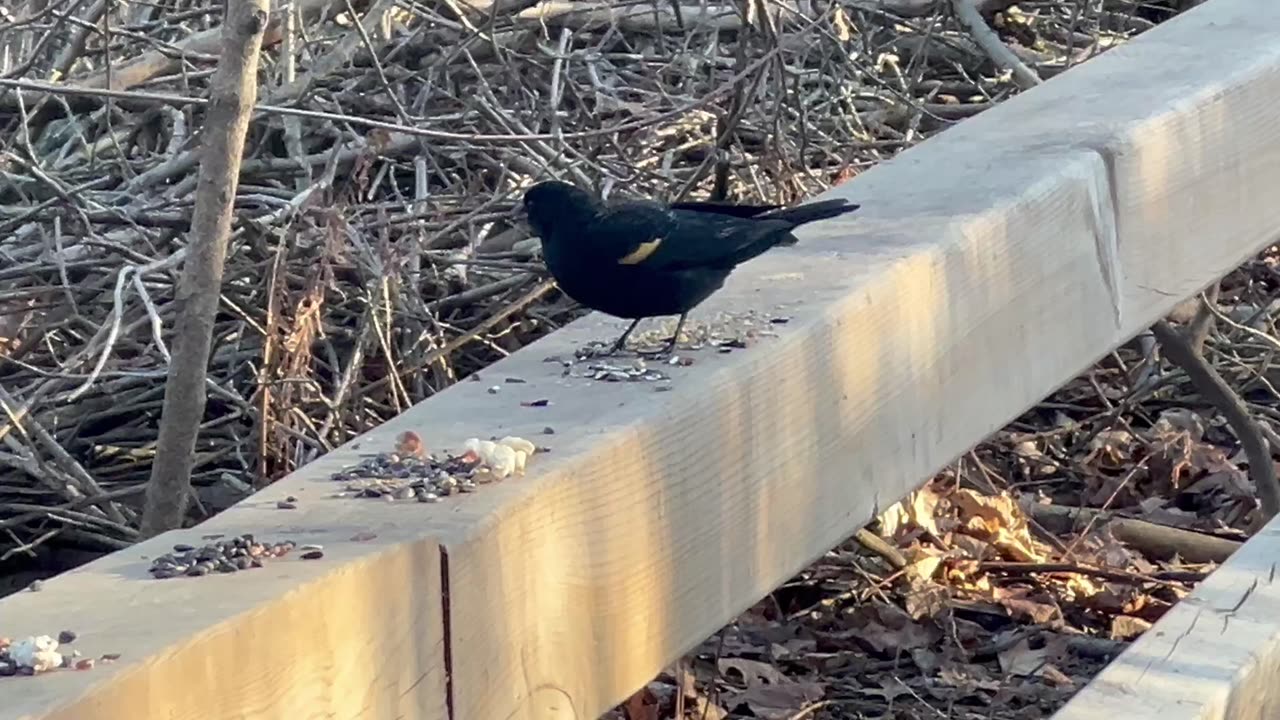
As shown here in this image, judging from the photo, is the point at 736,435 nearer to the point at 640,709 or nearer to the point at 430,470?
the point at 430,470

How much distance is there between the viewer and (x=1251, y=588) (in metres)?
1.57

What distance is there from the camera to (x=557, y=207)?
2293mm

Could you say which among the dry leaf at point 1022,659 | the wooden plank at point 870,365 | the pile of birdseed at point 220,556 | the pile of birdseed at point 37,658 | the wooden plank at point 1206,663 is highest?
the pile of birdseed at point 37,658

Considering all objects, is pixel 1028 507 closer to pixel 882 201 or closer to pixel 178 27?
pixel 882 201

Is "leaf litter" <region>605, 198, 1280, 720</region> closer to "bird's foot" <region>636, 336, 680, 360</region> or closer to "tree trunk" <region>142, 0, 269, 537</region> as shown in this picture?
"tree trunk" <region>142, 0, 269, 537</region>

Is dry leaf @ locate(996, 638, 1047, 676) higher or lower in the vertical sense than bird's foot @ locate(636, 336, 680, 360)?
lower

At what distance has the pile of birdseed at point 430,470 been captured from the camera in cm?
126

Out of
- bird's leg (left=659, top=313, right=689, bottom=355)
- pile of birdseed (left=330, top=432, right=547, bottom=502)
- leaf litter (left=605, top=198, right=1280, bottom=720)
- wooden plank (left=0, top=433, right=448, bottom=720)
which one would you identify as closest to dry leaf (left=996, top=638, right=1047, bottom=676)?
leaf litter (left=605, top=198, right=1280, bottom=720)

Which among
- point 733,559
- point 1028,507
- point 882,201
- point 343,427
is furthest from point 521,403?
point 1028,507

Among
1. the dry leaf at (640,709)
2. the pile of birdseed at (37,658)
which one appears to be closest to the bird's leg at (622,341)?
the pile of birdseed at (37,658)

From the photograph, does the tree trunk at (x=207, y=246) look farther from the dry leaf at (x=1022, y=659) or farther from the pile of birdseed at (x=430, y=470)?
the dry leaf at (x=1022, y=659)

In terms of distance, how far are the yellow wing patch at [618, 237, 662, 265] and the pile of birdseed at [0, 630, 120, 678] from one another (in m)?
1.14

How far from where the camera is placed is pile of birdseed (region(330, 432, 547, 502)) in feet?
4.12

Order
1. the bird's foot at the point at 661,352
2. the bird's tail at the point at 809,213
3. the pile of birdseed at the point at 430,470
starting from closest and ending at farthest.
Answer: the pile of birdseed at the point at 430,470, the bird's foot at the point at 661,352, the bird's tail at the point at 809,213
